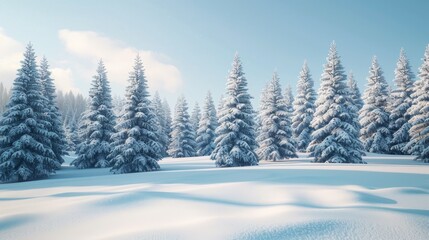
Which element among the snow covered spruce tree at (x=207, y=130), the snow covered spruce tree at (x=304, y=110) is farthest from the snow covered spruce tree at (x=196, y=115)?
the snow covered spruce tree at (x=304, y=110)

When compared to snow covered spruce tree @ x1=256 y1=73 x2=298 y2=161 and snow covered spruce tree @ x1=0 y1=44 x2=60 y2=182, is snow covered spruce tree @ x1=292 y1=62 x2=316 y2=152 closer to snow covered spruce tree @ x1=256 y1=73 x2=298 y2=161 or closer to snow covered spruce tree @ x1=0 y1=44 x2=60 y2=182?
snow covered spruce tree @ x1=256 y1=73 x2=298 y2=161

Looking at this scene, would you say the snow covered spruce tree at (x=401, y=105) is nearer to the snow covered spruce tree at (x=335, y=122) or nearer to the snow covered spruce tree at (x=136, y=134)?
the snow covered spruce tree at (x=335, y=122)

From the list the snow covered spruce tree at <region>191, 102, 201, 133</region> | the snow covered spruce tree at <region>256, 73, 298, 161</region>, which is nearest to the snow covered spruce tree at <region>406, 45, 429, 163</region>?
the snow covered spruce tree at <region>256, 73, 298, 161</region>

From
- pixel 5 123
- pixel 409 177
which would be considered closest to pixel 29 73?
pixel 5 123

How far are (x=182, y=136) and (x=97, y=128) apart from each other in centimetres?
1945

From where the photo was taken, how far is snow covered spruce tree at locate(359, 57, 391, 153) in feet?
106

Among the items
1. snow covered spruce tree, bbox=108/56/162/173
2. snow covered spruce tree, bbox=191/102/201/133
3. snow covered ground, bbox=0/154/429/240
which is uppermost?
snow covered spruce tree, bbox=191/102/201/133

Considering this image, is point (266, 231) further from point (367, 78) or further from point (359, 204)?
point (367, 78)

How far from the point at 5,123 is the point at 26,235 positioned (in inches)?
Answer: 800

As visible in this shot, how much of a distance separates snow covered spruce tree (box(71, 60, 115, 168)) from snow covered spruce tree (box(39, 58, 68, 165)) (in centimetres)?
190

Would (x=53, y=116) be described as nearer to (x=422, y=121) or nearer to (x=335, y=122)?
(x=335, y=122)

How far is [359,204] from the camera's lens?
5.89 m

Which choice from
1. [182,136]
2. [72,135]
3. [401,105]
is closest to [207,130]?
[182,136]

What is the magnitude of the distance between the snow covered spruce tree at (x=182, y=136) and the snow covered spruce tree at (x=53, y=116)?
19646 mm
